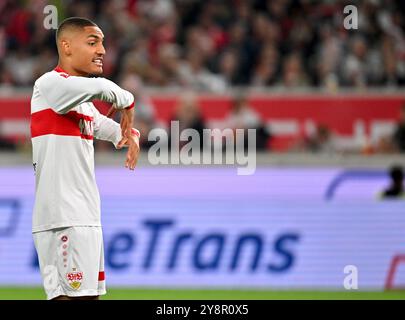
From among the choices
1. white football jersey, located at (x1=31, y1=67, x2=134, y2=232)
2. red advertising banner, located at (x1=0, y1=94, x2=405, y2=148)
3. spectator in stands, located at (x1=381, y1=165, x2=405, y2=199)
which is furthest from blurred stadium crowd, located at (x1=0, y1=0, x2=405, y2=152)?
white football jersey, located at (x1=31, y1=67, x2=134, y2=232)

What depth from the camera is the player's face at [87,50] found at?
6066 millimetres

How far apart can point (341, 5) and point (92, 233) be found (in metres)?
10.3

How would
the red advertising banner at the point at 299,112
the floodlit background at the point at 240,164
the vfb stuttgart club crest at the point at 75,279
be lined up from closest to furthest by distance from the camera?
the vfb stuttgart club crest at the point at 75,279 → the floodlit background at the point at 240,164 → the red advertising banner at the point at 299,112

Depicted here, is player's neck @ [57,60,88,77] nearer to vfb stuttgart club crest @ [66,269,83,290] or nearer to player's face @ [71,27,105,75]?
player's face @ [71,27,105,75]

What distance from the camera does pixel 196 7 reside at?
16.0 meters

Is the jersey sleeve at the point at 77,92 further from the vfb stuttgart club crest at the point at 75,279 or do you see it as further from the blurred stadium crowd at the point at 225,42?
the blurred stadium crowd at the point at 225,42

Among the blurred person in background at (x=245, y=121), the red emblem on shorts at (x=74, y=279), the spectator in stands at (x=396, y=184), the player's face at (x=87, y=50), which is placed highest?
the player's face at (x=87, y=50)

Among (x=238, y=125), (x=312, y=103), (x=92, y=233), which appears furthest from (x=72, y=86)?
(x=312, y=103)

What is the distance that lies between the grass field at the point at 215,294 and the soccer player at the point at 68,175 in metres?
5.15

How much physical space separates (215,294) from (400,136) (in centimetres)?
355

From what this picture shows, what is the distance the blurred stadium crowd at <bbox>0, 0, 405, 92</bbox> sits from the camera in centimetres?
1495

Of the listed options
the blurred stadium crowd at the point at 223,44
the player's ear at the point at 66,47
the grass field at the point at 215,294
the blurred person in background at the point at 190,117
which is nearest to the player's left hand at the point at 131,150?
the player's ear at the point at 66,47

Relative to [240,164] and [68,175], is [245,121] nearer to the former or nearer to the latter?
[240,164]

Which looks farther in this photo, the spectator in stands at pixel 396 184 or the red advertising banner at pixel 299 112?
the red advertising banner at pixel 299 112
